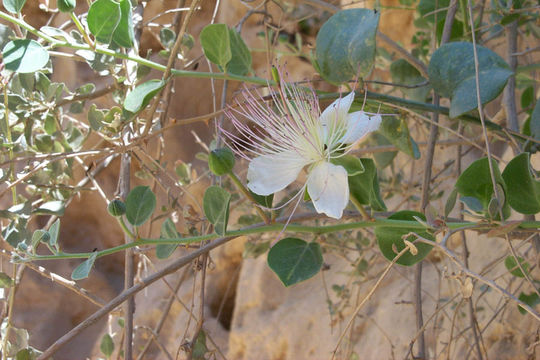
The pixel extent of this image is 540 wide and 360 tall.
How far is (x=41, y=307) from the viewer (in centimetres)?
273

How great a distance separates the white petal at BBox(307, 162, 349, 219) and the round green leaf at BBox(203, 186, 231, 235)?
101 mm

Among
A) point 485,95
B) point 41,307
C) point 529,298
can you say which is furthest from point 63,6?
point 41,307

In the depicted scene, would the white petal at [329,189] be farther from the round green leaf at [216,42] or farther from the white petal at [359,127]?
the round green leaf at [216,42]

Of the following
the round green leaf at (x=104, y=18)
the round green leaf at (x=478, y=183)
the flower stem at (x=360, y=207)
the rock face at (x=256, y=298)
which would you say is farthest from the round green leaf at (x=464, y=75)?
the rock face at (x=256, y=298)

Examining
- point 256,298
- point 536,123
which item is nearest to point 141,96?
point 536,123

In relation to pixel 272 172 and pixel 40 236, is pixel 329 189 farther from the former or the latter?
pixel 40 236

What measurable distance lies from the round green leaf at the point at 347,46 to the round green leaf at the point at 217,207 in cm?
22

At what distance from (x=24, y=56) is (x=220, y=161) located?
0.93 feet

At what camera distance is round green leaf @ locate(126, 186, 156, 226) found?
69 centimetres

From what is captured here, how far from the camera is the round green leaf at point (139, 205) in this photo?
69 centimetres

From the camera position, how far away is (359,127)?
2.07 ft

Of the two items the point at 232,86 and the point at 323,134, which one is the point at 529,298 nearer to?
the point at 323,134

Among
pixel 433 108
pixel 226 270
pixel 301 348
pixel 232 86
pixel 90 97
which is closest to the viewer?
pixel 433 108

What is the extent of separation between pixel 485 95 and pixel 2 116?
2.40ft
